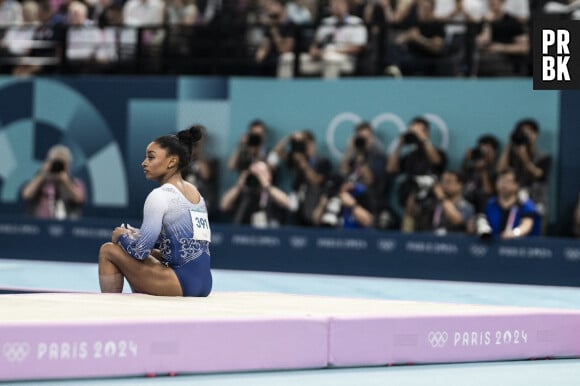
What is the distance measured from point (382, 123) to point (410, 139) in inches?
38.8

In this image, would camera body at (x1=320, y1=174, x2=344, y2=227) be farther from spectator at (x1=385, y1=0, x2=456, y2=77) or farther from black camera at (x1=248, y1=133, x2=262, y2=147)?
spectator at (x1=385, y1=0, x2=456, y2=77)

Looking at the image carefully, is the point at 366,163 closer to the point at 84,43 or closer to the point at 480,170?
the point at 480,170

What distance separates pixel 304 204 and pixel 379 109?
1680mm

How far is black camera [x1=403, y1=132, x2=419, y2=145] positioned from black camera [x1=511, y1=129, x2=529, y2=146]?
1.26m

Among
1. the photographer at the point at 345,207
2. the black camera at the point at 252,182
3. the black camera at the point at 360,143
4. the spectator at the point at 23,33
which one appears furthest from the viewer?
the spectator at the point at 23,33

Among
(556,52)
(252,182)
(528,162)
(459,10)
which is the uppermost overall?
(459,10)

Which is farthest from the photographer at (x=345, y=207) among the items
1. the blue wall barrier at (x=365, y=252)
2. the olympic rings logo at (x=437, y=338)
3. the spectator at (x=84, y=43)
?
the olympic rings logo at (x=437, y=338)

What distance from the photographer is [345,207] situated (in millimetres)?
17094

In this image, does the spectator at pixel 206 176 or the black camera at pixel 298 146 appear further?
the spectator at pixel 206 176

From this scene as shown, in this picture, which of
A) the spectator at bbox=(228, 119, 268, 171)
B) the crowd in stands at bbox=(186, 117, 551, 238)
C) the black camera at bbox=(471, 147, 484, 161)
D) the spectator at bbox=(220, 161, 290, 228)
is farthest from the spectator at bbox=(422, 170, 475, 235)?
the spectator at bbox=(228, 119, 268, 171)

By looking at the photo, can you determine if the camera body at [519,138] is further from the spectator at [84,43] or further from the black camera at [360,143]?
the spectator at [84,43]

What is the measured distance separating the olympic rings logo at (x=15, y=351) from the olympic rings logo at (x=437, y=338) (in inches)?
106

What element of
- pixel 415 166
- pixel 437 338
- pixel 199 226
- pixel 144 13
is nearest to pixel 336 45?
pixel 415 166

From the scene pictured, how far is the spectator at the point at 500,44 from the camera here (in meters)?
16.5
